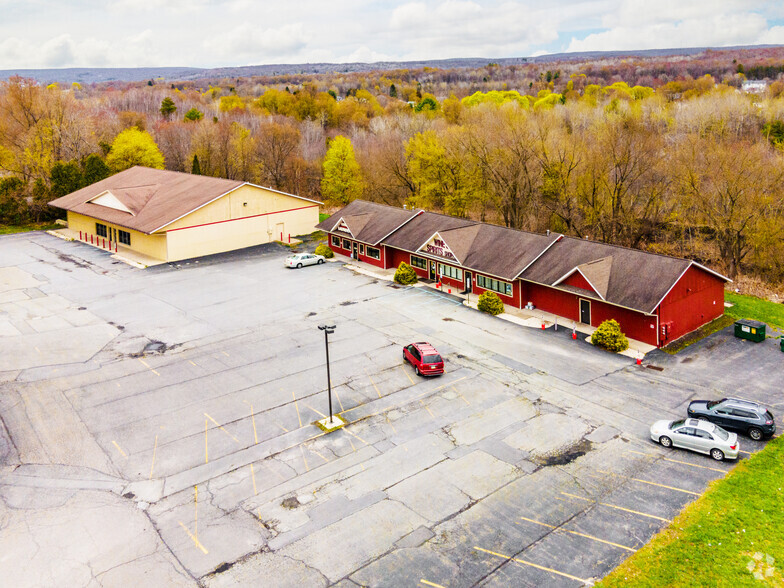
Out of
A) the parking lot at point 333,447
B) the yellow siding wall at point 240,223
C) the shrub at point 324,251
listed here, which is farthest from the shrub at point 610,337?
the yellow siding wall at point 240,223

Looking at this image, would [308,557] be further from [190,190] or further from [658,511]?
[190,190]

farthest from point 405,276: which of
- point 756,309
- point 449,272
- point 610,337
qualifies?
point 756,309

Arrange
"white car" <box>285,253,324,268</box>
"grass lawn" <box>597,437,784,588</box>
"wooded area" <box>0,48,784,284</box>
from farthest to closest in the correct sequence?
"white car" <box>285,253,324,268</box> → "wooded area" <box>0,48,784,284</box> → "grass lawn" <box>597,437,784,588</box>

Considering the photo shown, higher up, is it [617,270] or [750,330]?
[617,270]

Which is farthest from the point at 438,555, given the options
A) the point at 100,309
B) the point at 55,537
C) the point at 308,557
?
the point at 100,309

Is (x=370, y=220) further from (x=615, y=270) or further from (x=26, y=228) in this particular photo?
(x=26, y=228)

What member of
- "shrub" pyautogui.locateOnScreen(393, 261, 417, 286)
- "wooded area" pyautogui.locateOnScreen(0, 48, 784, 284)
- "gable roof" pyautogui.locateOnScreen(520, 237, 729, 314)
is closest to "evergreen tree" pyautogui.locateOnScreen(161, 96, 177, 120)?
"wooded area" pyautogui.locateOnScreen(0, 48, 784, 284)

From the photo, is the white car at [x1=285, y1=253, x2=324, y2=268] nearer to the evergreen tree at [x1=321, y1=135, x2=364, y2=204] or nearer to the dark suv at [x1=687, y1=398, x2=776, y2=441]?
the evergreen tree at [x1=321, y1=135, x2=364, y2=204]
